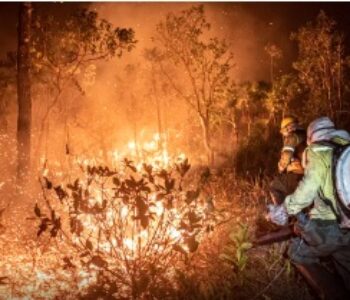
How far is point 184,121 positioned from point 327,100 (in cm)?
1751

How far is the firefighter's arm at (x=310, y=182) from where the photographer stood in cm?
454

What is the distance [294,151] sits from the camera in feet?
23.2

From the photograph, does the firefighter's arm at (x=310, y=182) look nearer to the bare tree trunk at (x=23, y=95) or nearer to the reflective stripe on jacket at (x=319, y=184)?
the reflective stripe on jacket at (x=319, y=184)

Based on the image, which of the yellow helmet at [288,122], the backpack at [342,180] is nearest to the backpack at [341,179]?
the backpack at [342,180]

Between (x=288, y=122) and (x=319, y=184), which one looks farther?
(x=288, y=122)

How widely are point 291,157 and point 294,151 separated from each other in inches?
4.6

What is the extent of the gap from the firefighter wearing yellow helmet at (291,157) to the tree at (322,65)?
2190cm

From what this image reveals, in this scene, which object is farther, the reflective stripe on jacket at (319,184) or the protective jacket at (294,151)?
the protective jacket at (294,151)

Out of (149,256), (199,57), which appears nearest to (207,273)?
(149,256)

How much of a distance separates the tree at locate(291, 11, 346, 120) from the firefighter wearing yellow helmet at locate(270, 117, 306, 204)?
21.9 m

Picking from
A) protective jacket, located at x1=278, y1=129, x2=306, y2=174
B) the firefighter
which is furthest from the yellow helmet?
the firefighter

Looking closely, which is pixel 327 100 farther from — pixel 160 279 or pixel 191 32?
pixel 160 279

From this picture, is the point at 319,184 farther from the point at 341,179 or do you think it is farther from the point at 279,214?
the point at 279,214

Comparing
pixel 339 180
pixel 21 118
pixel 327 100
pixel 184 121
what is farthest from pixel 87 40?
pixel 184 121
